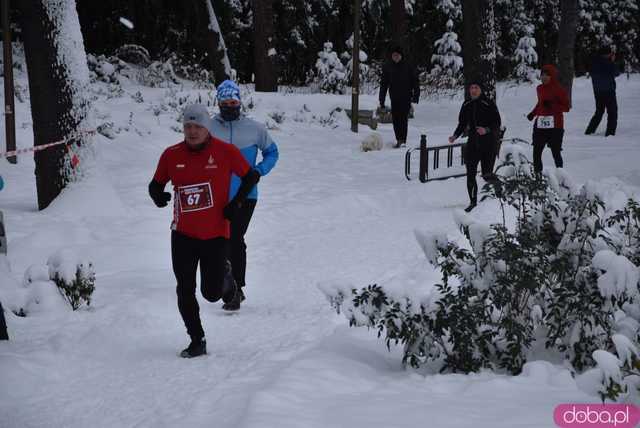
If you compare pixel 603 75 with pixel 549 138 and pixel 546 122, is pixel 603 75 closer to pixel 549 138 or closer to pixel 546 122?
pixel 549 138

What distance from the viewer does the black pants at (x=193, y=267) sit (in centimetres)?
562

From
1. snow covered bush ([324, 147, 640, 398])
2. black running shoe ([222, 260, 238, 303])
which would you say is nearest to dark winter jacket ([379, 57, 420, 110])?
black running shoe ([222, 260, 238, 303])

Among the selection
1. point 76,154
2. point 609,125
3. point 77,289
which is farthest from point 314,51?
point 77,289

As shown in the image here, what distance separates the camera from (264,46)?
2141 cm

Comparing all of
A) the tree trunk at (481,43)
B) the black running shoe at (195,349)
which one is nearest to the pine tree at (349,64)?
the tree trunk at (481,43)

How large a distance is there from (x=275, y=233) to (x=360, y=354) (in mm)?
5308

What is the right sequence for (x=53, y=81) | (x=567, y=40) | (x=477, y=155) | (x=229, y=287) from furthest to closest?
(x=567, y=40) → (x=477, y=155) → (x=53, y=81) → (x=229, y=287)

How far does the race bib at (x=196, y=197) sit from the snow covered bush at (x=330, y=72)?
1924cm

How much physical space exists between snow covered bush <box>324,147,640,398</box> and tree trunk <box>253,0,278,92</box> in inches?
667

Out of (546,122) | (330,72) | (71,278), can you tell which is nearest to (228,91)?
(71,278)

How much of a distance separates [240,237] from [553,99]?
658 cm

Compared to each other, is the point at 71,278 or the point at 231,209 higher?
the point at 231,209

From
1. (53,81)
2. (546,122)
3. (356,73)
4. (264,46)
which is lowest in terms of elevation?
(546,122)

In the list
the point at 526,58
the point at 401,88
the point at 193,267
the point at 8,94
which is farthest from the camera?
the point at 526,58
